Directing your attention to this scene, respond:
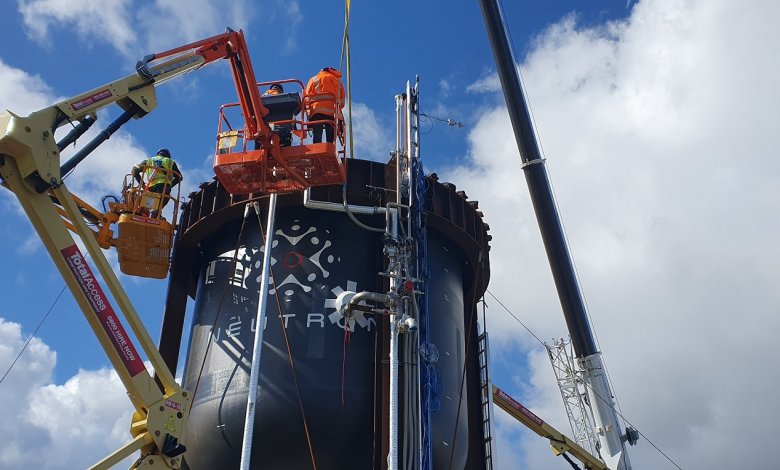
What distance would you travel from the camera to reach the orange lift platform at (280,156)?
45.4 feet

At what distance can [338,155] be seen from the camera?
14289mm

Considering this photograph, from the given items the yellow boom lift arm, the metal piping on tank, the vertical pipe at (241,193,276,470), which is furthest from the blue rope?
the yellow boom lift arm

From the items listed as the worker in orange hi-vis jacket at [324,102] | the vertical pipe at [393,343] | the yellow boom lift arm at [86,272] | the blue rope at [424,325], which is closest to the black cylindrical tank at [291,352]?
the vertical pipe at [393,343]

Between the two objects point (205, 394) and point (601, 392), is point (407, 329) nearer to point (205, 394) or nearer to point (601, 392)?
point (205, 394)

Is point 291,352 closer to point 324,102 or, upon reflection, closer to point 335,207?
point 335,207

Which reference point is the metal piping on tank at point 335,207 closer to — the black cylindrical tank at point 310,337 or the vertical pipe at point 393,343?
the black cylindrical tank at point 310,337

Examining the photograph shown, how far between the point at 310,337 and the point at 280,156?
3.50m

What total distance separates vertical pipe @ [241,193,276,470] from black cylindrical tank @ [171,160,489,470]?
429mm

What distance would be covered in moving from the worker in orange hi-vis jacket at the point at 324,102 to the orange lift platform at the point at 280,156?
0.09 metres

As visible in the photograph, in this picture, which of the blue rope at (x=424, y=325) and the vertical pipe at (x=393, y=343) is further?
the blue rope at (x=424, y=325)

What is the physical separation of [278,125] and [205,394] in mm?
5456

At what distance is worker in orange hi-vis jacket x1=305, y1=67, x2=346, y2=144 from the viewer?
47.8 ft

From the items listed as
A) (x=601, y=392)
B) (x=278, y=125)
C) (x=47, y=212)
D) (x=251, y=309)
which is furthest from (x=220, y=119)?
(x=601, y=392)

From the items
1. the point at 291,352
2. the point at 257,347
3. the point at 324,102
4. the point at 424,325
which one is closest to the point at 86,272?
the point at 257,347
